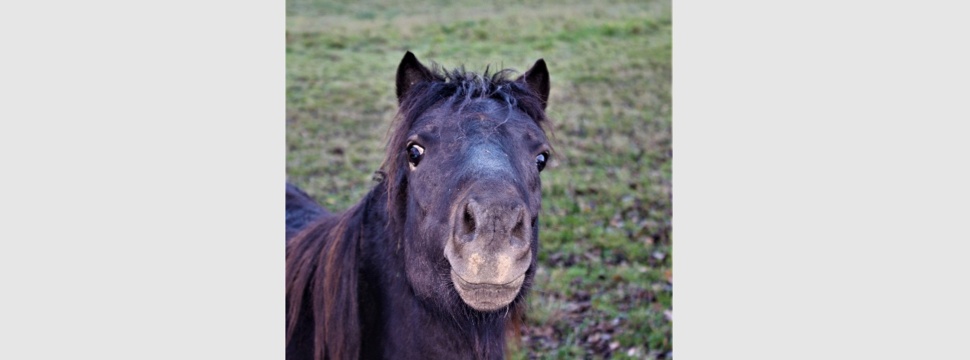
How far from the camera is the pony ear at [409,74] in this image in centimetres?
311

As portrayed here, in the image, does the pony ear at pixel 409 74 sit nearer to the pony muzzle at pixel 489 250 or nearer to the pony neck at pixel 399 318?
the pony neck at pixel 399 318

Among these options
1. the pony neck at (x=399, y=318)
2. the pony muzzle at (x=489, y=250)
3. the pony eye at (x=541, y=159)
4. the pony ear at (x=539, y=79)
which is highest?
the pony ear at (x=539, y=79)

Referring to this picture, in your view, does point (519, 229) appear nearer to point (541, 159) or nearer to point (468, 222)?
point (468, 222)

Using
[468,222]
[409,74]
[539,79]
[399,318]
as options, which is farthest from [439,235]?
[539,79]

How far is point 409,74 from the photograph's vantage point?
3146 millimetres

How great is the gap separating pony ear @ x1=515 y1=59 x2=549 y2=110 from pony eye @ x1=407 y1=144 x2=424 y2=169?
0.55 metres

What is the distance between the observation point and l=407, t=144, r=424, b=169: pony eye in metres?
2.87

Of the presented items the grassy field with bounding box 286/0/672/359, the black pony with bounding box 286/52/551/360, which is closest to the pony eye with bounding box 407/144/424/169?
the black pony with bounding box 286/52/551/360

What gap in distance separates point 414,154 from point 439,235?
34 cm

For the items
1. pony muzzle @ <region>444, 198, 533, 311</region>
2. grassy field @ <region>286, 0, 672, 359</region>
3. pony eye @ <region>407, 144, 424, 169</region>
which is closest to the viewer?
pony muzzle @ <region>444, 198, 533, 311</region>

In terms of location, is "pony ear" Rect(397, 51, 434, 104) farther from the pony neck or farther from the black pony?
the pony neck

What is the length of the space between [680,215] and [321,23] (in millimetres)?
2098

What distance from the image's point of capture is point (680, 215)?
4062 mm

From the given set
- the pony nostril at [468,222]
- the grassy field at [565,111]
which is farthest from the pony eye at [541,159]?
the grassy field at [565,111]
